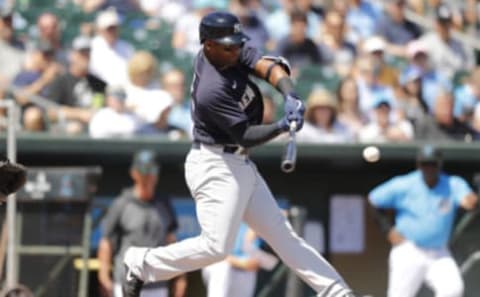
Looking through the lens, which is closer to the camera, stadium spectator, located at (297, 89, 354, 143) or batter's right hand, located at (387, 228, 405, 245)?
batter's right hand, located at (387, 228, 405, 245)

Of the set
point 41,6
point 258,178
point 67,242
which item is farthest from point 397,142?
point 41,6

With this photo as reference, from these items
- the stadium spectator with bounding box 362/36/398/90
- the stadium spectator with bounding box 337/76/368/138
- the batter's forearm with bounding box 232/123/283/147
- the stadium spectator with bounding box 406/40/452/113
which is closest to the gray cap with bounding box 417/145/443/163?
the stadium spectator with bounding box 337/76/368/138

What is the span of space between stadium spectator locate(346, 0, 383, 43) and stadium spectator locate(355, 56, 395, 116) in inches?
43.7

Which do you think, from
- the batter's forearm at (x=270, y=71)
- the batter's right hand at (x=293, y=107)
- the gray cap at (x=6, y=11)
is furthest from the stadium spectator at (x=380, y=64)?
the batter's right hand at (x=293, y=107)

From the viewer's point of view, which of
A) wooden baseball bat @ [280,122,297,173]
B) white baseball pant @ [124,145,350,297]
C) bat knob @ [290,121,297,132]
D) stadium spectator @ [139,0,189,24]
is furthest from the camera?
stadium spectator @ [139,0,189,24]

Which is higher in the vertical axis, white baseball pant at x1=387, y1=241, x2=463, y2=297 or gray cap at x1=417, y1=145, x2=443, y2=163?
gray cap at x1=417, y1=145, x2=443, y2=163

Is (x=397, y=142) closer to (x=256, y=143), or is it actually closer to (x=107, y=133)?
(x=107, y=133)

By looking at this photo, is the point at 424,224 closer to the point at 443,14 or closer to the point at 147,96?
the point at 147,96

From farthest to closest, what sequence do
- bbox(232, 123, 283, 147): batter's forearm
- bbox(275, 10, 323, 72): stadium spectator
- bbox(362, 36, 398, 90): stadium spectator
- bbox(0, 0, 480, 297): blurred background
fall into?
1. bbox(275, 10, 323, 72): stadium spectator
2. bbox(362, 36, 398, 90): stadium spectator
3. bbox(0, 0, 480, 297): blurred background
4. bbox(232, 123, 283, 147): batter's forearm

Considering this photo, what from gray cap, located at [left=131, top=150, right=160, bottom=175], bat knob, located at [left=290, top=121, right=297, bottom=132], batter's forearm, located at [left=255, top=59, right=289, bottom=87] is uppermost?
batter's forearm, located at [left=255, top=59, right=289, bottom=87]

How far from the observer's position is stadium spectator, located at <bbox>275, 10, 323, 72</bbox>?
38.7 ft

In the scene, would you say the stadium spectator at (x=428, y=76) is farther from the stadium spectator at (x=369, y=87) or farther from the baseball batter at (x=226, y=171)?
the baseball batter at (x=226, y=171)

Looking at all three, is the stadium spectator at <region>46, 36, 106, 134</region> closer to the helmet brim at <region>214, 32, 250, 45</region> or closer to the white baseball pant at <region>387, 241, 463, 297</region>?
the white baseball pant at <region>387, 241, 463, 297</region>

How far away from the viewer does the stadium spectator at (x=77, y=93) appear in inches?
408
